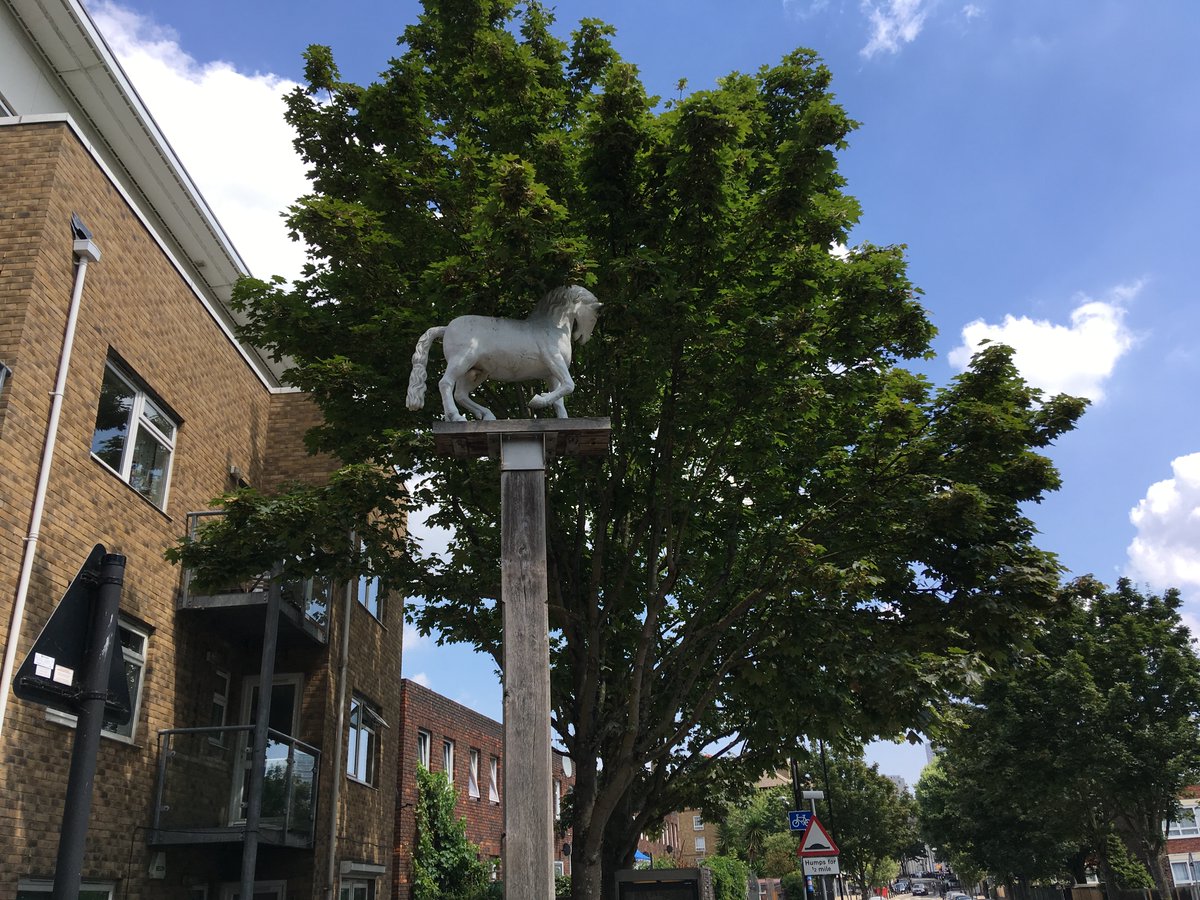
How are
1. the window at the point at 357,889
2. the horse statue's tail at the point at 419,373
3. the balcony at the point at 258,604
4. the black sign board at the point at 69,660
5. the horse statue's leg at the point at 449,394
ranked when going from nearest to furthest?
the black sign board at the point at 69,660 → the horse statue's leg at the point at 449,394 → the horse statue's tail at the point at 419,373 → the balcony at the point at 258,604 → the window at the point at 357,889

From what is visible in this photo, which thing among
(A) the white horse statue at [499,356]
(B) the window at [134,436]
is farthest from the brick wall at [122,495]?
(A) the white horse statue at [499,356]

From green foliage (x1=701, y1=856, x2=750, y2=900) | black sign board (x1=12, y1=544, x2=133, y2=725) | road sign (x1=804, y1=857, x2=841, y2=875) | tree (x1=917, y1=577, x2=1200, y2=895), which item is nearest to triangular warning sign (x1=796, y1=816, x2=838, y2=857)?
road sign (x1=804, y1=857, x2=841, y2=875)

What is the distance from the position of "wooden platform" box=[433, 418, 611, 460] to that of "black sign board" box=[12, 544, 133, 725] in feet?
9.31

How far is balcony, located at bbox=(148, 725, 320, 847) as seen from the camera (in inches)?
444

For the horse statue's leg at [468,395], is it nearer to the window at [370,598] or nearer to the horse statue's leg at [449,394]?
the horse statue's leg at [449,394]

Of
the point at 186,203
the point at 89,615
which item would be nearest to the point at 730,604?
the point at 89,615

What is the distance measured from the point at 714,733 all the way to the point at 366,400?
868cm

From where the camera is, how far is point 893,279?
10086 millimetres

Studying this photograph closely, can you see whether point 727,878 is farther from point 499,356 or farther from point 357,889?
point 499,356

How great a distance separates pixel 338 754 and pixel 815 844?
300 inches

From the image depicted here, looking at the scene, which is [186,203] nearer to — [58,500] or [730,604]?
[58,500]

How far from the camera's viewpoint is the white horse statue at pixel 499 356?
6457mm

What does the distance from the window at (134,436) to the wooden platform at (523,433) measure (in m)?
6.55

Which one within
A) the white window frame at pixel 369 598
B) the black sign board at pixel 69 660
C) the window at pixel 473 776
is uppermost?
the white window frame at pixel 369 598
